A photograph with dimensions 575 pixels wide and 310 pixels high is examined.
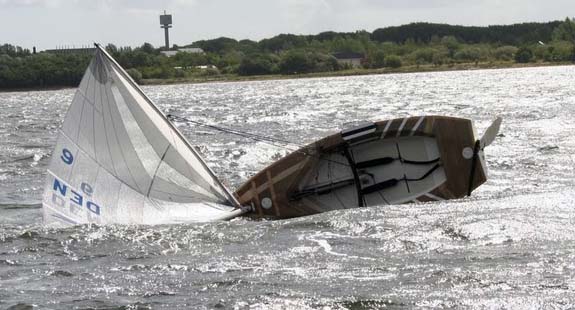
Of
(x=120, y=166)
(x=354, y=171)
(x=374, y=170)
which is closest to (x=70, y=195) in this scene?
(x=120, y=166)

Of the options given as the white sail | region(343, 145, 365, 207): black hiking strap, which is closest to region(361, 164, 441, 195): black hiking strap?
region(343, 145, 365, 207): black hiking strap

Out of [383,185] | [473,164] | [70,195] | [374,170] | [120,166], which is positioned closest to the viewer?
[70,195]

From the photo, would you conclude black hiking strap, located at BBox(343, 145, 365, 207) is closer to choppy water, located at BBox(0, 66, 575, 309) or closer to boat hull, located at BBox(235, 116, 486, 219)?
boat hull, located at BBox(235, 116, 486, 219)

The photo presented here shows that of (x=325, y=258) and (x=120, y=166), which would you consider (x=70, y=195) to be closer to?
(x=120, y=166)

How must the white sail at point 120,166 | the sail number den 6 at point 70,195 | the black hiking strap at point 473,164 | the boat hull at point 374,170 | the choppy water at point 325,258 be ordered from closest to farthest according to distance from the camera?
the choppy water at point 325,258 < the sail number den 6 at point 70,195 < the white sail at point 120,166 < the black hiking strap at point 473,164 < the boat hull at point 374,170

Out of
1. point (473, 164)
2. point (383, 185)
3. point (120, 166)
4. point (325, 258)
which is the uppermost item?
point (120, 166)

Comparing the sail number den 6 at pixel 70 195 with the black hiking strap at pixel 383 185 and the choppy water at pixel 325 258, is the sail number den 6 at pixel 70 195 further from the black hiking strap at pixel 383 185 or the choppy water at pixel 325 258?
the black hiking strap at pixel 383 185

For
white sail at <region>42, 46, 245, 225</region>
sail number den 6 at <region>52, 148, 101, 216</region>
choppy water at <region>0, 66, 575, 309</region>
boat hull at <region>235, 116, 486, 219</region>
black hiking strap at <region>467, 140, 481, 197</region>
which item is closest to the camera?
choppy water at <region>0, 66, 575, 309</region>

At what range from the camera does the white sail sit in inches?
771

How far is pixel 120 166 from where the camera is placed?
20016 millimetres

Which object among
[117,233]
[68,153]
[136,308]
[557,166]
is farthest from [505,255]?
[557,166]

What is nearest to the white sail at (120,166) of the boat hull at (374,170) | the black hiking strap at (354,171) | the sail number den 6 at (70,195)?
the sail number den 6 at (70,195)

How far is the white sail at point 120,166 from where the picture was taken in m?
19.6

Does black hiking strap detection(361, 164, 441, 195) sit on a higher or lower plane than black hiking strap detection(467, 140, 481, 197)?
lower
